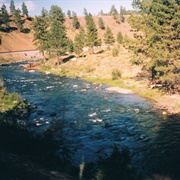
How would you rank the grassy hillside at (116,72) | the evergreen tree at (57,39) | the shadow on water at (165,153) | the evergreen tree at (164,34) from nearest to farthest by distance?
the shadow on water at (165,153) → the evergreen tree at (164,34) → the grassy hillside at (116,72) → the evergreen tree at (57,39)

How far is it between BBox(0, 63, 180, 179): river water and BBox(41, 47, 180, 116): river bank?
1.92 metres

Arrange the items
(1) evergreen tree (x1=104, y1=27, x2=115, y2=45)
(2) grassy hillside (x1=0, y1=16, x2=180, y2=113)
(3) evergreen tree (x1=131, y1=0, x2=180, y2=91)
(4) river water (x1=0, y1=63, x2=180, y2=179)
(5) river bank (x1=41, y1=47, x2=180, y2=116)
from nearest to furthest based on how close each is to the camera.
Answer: (4) river water (x1=0, y1=63, x2=180, y2=179)
(3) evergreen tree (x1=131, y1=0, x2=180, y2=91)
(5) river bank (x1=41, y1=47, x2=180, y2=116)
(2) grassy hillside (x1=0, y1=16, x2=180, y2=113)
(1) evergreen tree (x1=104, y1=27, x2=115, y2=45)

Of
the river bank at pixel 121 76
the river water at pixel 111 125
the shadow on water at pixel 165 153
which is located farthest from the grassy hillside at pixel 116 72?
the shadow on water at pixel 165 153

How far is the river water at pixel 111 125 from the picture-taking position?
15.7m

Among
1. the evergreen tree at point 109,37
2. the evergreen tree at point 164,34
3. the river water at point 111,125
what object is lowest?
the river water at point 111,125

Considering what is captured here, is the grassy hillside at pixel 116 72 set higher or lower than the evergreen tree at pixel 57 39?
lower

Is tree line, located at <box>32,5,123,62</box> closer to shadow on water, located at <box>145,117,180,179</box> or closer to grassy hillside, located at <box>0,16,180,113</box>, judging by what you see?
grassy hillside, located at <box>0,16,180,113</box>

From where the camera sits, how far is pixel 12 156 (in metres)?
11.7

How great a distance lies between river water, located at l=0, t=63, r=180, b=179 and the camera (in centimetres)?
1568

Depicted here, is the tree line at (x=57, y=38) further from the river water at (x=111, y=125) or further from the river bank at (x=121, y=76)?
the river water at (x=111, y=125)

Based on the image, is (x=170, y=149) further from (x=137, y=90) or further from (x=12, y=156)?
(x=137, y=90)

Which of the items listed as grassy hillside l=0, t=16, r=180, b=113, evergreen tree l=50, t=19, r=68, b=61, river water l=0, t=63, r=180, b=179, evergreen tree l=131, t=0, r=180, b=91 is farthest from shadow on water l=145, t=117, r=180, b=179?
evergreen tree l=50, t=19, r=68, b=61

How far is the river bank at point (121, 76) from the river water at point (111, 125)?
192 cm

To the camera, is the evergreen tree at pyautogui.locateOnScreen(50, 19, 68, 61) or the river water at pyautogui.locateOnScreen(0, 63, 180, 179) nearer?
the river water at pyautogui.locateOnScreen(0, 63, 180, 179)
